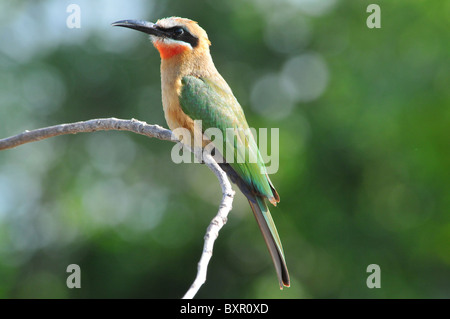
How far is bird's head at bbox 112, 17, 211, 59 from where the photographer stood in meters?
3.37

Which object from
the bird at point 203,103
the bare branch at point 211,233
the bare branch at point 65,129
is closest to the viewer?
the bare branch at point 211,233

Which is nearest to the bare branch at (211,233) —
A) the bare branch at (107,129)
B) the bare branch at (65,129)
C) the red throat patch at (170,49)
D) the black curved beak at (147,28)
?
the bare branch at (107,129)

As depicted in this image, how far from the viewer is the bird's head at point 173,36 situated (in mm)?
3373

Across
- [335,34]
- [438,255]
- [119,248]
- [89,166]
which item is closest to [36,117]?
[89,166]

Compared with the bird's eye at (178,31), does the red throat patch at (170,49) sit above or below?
below

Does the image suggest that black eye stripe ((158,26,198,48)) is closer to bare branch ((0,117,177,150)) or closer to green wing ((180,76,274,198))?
green wing ((180,76,274,198))

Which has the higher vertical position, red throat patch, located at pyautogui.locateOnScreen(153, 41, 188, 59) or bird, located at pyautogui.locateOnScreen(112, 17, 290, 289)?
red throat patch, located at pyautogui.locateOnScreen(153, 41, 188, 59)

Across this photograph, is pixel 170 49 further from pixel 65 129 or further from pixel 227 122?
pixel 65 129

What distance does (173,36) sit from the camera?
11.2 ft

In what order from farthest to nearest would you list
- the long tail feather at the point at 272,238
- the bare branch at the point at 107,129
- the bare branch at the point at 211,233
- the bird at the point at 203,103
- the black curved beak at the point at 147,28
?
the black curved beak at the point at 147,28 → the bird at the point at 203,103 → the long tail feather at the point at 272,238 → the bare branch at the point at 107,129 → the bare branch at the point at 211,233

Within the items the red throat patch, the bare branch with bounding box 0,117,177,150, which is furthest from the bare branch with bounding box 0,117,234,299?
the red throat patch

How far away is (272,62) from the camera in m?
9.80

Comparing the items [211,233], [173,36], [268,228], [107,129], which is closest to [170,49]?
[173,36]

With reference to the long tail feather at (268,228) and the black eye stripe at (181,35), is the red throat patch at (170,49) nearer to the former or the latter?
the black eye stripe at (181,35)
